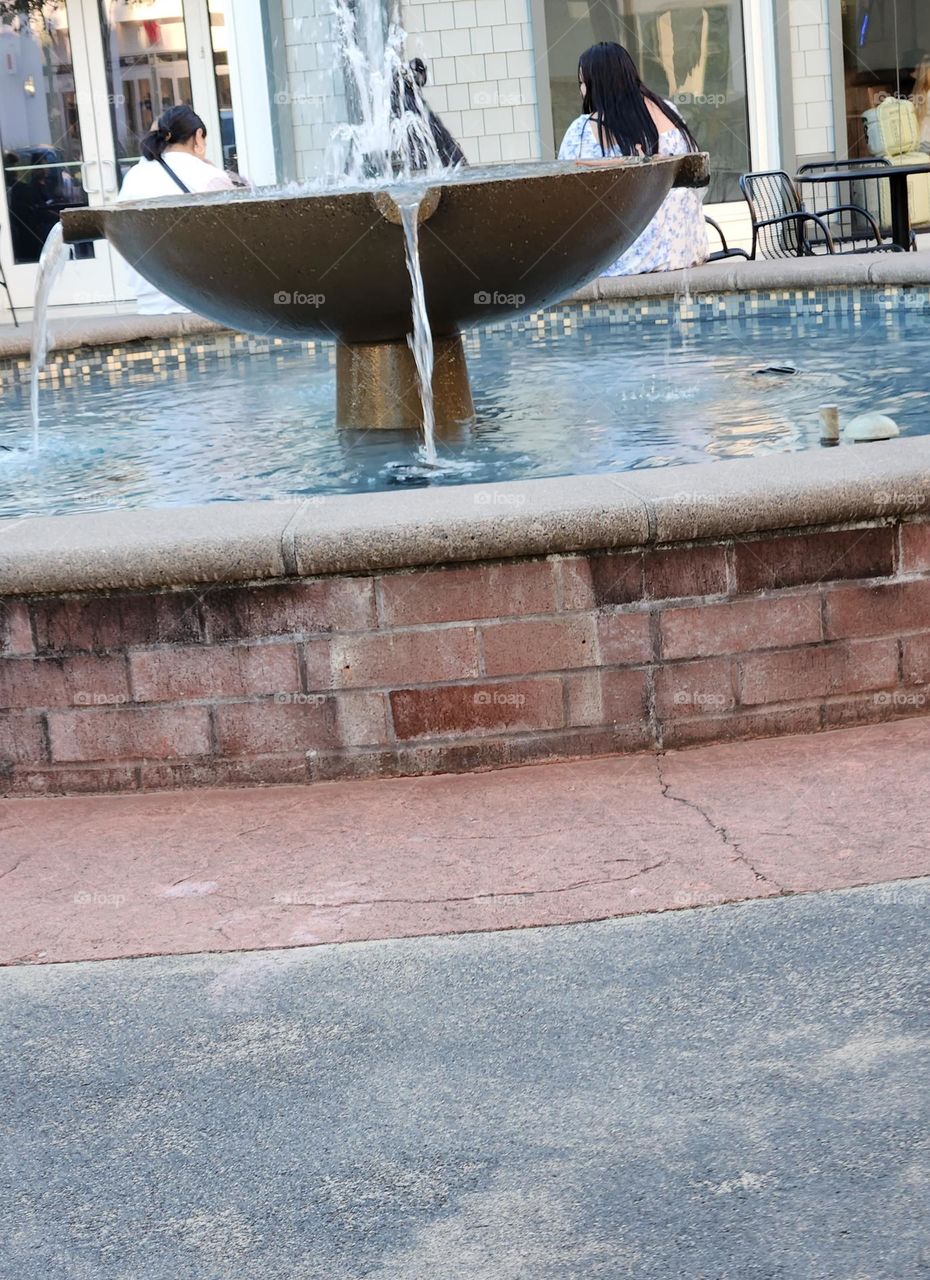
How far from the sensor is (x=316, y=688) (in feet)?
11.6

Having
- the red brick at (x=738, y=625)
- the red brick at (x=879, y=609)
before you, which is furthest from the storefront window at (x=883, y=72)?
the red brick at (x=738, y=625)

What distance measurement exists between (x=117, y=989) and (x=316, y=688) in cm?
93

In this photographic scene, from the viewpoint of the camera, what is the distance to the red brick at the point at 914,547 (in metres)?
3.62

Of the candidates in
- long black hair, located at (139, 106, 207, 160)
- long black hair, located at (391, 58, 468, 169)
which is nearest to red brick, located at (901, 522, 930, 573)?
long black hair, located at (139, 106, 207, 160)

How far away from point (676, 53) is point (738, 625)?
11.8 meters

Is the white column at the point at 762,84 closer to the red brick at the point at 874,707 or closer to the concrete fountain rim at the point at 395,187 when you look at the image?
the concrete fountain rim at the point at 395,187

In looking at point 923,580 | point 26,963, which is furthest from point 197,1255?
point 923,580

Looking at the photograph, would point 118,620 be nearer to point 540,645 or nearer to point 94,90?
point 540,645

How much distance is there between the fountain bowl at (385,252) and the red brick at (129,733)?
6.14ft

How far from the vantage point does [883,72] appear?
1516cm

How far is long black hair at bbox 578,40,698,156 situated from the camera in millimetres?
8086

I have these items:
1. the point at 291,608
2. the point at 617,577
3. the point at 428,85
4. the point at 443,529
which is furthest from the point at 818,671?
the point at 428,85

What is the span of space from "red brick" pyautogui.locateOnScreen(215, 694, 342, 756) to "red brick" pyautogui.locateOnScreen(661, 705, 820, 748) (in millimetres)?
715

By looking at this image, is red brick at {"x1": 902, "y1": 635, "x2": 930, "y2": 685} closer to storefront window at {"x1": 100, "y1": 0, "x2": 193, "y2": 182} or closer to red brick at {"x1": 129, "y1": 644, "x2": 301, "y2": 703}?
red brick at {"x1": 129, "y1": 644, "x2": 301, "y2": 703}
